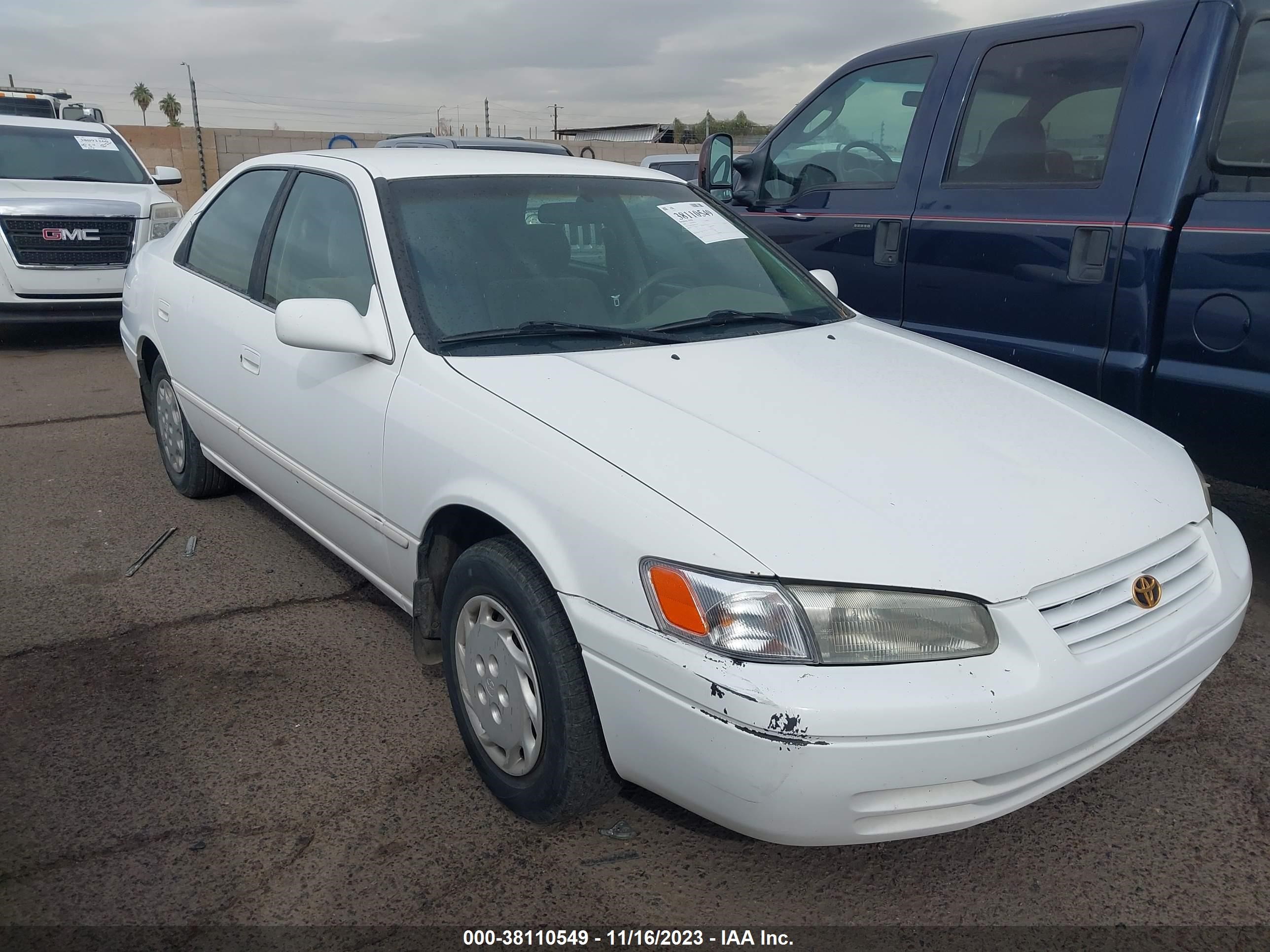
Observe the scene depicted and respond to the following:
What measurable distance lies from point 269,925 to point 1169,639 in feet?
6.48

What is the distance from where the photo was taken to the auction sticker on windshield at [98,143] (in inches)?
373

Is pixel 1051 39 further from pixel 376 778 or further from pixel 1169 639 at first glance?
pixel 376 778

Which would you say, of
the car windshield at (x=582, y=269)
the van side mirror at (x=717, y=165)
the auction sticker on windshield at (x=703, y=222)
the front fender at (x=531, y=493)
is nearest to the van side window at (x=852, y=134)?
the van side mirror at (x=717, y=165)

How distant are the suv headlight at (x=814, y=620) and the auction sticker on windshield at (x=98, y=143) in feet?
31.6

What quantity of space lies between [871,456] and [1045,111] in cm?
256

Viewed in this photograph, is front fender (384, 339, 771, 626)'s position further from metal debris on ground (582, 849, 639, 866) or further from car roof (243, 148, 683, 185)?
car roof (243, 148, 683, 185)

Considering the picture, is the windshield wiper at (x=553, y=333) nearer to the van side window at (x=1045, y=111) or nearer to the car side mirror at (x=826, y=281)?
the car side mirror at (x=826, y=281)

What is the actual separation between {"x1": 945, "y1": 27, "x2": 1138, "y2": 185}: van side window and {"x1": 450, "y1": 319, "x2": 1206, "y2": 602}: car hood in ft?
4.67

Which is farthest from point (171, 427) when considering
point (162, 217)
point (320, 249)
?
point (162, 217)

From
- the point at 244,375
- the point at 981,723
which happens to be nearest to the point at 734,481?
the point at 981,723

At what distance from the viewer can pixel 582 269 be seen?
310cm

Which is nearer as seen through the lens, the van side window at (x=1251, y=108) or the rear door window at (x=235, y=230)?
the van side window at (x=1251, y=108)

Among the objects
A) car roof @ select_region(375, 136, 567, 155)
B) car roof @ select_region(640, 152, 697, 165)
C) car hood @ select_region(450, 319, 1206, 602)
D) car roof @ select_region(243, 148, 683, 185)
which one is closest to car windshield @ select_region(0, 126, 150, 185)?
car roof @ select_region(375, 136, 567, 155)

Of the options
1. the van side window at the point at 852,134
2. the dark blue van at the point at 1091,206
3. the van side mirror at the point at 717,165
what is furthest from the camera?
the van side mirror at the point at 717,165
